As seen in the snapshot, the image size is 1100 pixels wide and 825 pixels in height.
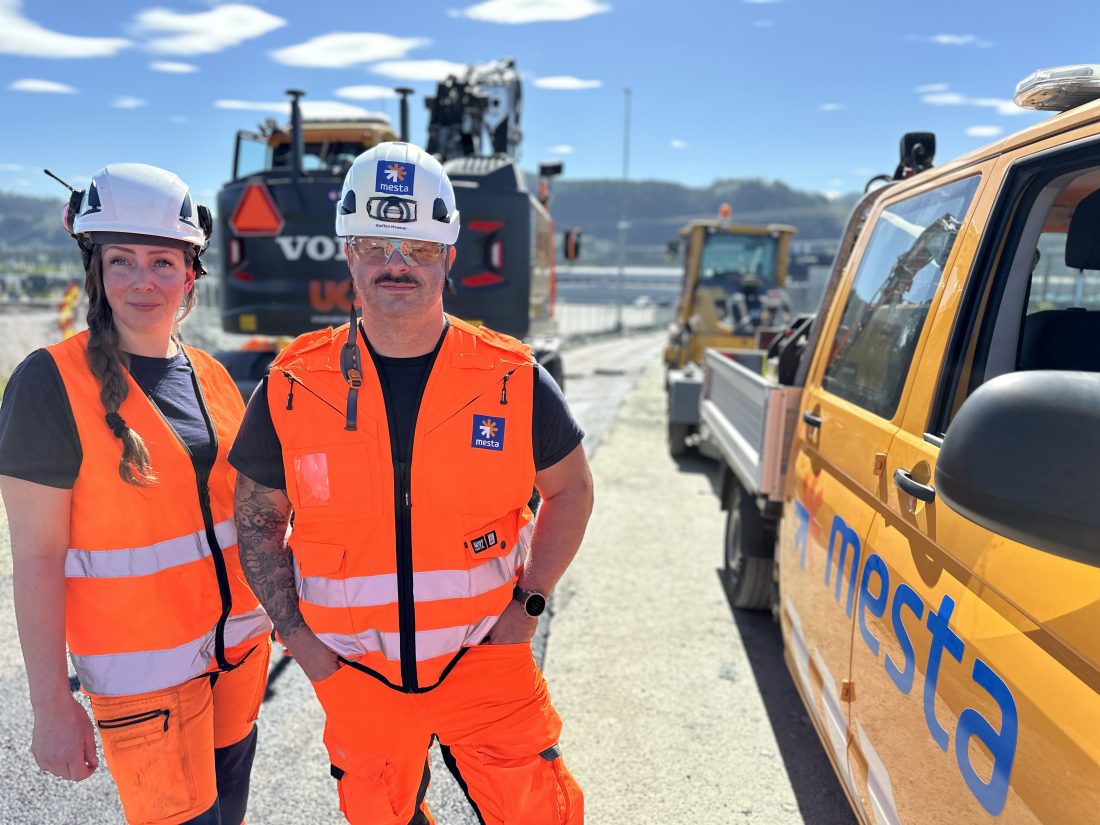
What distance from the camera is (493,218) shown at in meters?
6.41

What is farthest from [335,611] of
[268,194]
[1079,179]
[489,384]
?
[268,194]

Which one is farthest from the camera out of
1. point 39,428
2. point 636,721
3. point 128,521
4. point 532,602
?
point 636,721

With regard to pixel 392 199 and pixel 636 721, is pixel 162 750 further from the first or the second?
pixel 636 721

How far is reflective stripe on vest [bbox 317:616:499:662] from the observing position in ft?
5.74

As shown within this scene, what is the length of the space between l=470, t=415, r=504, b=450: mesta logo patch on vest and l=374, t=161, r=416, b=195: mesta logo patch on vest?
1.91 ft

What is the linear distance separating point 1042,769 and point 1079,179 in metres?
1.43

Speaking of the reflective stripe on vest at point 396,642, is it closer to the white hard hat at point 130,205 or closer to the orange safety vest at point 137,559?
the orange safety vest at point 137,559

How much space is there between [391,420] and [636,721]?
212 centimetres

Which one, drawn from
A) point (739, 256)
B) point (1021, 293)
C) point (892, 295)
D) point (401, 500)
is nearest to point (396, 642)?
point (401, 500)

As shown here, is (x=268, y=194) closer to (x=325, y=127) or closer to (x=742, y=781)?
(x=325, y=127)

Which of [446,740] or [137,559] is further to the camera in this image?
[446,740]

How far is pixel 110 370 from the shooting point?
1.67 metres

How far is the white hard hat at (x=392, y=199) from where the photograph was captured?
1.75 m

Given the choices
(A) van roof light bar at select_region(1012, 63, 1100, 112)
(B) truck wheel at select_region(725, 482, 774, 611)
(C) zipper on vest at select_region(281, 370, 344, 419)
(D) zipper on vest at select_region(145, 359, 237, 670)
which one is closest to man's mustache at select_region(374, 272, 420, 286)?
(C) zipper on vest at select_region(281, 370, 344, 419)
